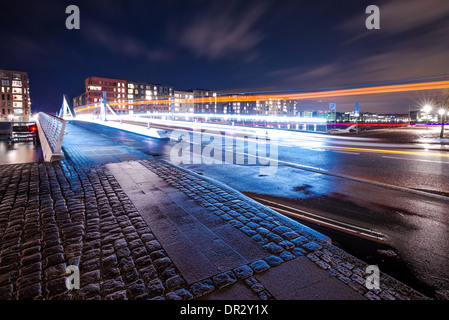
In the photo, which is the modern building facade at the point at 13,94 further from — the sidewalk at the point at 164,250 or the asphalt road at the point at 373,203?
the asphalt road at the point at 373,203

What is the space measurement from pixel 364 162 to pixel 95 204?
10.5 m

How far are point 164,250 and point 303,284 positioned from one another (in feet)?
6.06

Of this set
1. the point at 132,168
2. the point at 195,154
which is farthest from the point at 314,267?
the point at 195,154

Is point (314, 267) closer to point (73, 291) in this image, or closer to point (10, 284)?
point (73, 291)

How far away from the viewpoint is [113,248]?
10.9 ft

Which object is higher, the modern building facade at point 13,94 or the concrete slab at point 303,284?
the modern building facade at point 13,94

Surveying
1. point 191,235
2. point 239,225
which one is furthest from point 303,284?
point 191,235

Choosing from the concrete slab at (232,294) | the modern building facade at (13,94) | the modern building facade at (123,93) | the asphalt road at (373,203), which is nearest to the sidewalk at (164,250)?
the concrete slab at (232,294)

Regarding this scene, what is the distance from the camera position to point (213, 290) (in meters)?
2.57

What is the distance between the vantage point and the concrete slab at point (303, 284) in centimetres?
248

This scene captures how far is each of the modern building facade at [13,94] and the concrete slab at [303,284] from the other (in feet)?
425

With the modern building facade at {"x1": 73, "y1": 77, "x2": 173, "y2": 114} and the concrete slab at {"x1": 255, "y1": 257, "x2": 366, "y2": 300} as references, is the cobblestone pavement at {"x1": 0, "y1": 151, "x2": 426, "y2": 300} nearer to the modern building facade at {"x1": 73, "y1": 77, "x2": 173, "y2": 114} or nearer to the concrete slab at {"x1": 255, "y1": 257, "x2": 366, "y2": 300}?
the concrete slab at {"x1": 255, "y1": 257, "x2": 366, "y2": 300}

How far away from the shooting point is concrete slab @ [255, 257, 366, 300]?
2.48 m

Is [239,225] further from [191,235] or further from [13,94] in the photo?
[13,94]
